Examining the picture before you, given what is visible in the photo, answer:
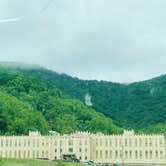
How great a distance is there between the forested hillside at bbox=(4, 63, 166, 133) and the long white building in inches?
1236

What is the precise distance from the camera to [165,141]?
80250 mm

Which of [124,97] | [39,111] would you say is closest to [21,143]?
[39,111]

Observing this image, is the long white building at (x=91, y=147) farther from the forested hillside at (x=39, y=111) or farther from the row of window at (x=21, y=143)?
the forested hillside at (x=39, y=111)

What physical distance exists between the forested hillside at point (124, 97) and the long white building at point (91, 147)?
31382 millimetres

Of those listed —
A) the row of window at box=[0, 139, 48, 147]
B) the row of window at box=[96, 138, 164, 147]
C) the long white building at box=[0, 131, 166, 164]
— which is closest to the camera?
the long white building at box=[0, 131, 166, 164]

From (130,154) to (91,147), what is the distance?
615 cm

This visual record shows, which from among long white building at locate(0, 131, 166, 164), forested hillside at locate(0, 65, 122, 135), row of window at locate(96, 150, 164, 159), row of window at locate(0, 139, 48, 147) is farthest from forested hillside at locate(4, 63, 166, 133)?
row of window at locate(0, 139, 48, 147)

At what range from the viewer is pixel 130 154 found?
79688 millimetres

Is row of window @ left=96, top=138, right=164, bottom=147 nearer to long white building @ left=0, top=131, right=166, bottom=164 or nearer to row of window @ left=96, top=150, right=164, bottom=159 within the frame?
long white building @ left=0, top=131, right=166, bottom=164

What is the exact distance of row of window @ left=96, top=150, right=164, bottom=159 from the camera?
78.7 m

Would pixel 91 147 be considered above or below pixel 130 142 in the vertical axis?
below

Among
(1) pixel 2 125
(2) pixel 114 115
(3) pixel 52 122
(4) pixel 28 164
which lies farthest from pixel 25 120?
(4) pixel 28 164

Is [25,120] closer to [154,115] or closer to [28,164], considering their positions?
[154,115]

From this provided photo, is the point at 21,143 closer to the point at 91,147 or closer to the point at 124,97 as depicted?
the point at 91,147
